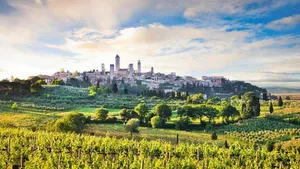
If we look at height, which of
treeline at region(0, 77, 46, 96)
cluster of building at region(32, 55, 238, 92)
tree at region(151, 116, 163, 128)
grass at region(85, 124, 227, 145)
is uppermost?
cluster of building at region(32, 55, 238, 92)

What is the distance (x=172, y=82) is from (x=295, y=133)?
104 meters

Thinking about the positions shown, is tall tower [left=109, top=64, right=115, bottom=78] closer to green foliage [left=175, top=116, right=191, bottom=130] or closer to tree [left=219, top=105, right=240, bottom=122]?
tree [left=219, top=105, right=240, bottom=122]

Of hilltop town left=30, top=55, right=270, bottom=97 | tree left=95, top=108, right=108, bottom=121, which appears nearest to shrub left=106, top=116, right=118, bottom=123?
tree left=95, top=108, right=108, bottom=121

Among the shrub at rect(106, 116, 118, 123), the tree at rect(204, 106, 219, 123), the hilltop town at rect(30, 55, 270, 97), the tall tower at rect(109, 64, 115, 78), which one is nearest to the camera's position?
the shrub at rect(106, 116, 118, 123)

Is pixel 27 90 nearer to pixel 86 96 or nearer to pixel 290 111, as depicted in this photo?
pixel 86 96

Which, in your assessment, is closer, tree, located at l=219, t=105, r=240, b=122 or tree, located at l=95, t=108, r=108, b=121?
tree, located at l=95, t=108, r=108, b=121

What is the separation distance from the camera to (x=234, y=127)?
43719 mm

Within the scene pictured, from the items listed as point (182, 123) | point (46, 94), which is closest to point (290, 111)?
point (182, 123)

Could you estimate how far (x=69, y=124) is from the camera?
32.5 metres

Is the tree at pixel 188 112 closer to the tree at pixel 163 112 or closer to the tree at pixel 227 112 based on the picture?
the tree at pixel 163 112

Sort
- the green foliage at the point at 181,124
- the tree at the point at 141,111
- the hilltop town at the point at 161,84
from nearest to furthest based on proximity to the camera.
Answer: the green foliage at the point at 181,124, the tree at the point at 141,111, the hilltop town at the point at 161,84

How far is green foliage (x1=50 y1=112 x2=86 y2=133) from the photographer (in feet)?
104

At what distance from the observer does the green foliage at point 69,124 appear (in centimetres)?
3180

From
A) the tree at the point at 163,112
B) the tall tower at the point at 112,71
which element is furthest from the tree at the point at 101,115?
the tall tower at the point at 112,71
